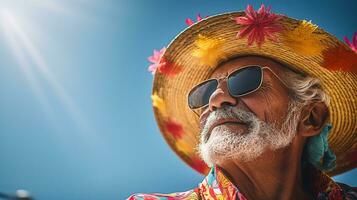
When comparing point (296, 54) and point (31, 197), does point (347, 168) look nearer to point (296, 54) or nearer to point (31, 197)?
point (296, 54)

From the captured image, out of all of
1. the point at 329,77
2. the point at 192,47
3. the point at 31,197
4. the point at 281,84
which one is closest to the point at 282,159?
the point at 281,84

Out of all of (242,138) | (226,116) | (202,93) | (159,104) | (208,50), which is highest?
(208,50)

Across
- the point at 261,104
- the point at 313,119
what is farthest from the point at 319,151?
the point at 261,104

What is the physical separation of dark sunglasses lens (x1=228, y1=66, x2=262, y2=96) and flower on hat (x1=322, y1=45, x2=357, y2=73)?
558mm

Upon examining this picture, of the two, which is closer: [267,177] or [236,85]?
[267,177]

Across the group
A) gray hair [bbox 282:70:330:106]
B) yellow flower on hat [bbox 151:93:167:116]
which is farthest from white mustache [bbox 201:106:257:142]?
yellow flower on hat [bbox 151:93:167:116]

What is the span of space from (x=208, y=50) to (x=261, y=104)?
739 mm

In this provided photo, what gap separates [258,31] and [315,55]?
0.51 metres

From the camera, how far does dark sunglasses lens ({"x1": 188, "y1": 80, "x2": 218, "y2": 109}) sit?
3523mm

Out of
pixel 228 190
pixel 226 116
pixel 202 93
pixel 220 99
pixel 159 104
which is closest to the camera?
pixel 228 190

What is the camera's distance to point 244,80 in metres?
3.35

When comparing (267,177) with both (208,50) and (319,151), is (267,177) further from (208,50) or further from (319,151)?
(208,50)

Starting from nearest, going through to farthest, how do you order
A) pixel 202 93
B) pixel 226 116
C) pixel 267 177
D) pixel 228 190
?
1. pixel 228 190
2. pixel 267 177
3. pixel 226 116
4. pixel 202 93

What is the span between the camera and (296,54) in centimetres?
347
